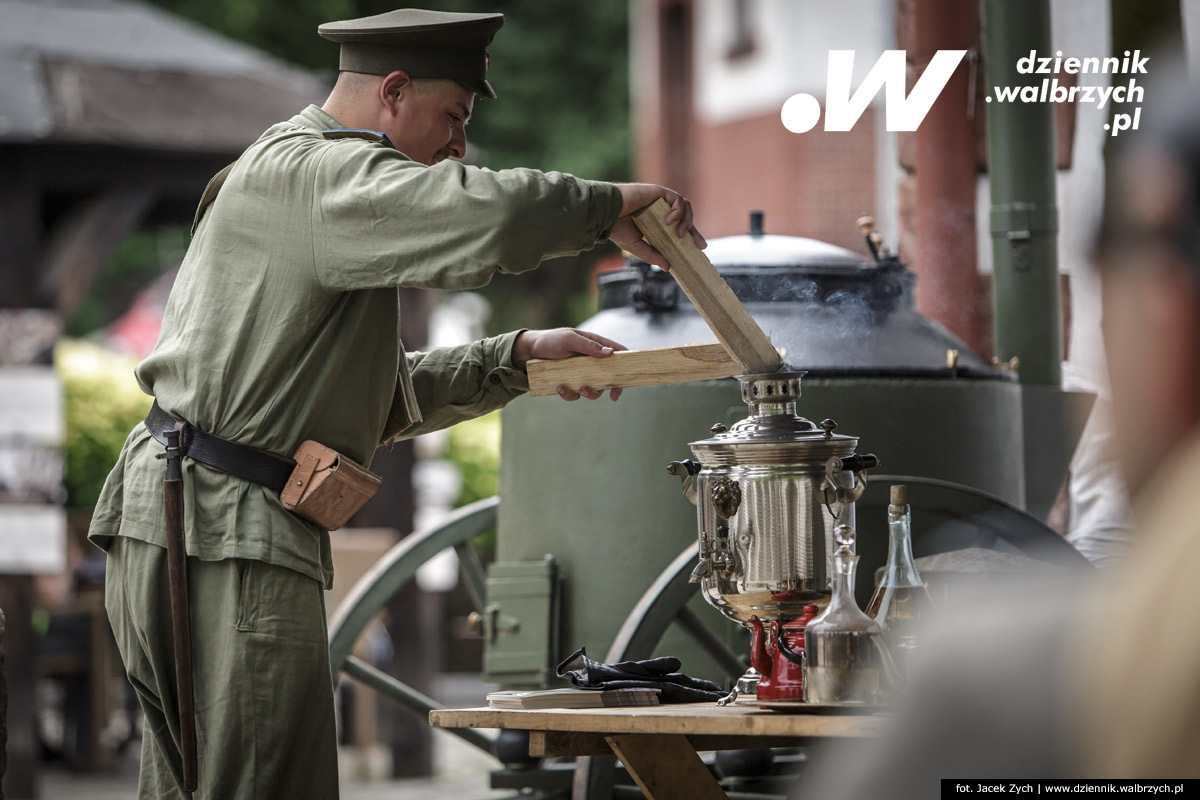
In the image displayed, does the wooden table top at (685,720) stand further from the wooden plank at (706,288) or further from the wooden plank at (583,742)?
the wooden plank at (706,288)

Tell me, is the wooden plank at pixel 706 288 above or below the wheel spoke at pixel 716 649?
above

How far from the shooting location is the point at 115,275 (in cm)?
1823

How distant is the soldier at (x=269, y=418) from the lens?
2424 millimetres

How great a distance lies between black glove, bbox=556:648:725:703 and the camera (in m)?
2.55

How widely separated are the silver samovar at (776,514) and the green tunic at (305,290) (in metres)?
0.44

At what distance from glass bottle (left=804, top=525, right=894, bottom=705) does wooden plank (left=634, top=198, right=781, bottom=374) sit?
1.70 feet

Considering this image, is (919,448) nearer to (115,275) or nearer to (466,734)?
(466,734)

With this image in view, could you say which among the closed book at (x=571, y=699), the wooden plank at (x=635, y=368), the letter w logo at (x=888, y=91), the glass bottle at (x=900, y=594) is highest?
the letter w logo at (x=888, y=91)

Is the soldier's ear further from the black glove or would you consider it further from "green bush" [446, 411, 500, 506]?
"green bush" [446, 411, 500, 506]

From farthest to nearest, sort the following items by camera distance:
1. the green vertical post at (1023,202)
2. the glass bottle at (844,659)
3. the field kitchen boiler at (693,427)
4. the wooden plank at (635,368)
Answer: the green vertical post at (1023,202) < the field kitchen boiler at (693,427) < the wooden plank at (635,368) < the glass bottle at (844,659)

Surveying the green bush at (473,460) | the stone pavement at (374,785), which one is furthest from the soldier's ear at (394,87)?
the green bush at (473,460)

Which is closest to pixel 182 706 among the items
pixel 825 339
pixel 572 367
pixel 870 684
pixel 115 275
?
pixel 572 367

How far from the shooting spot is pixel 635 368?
8.99 ft

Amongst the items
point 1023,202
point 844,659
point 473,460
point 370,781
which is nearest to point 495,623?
point 844,659
